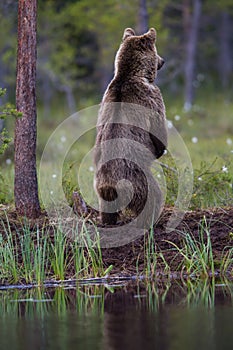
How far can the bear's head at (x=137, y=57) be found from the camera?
7789 millimetres

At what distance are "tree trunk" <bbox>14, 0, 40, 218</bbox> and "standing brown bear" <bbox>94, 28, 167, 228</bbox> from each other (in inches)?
34.0

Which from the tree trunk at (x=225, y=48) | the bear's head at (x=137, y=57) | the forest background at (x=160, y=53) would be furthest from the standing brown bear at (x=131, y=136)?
the tree trunk at (x=225, y=48)

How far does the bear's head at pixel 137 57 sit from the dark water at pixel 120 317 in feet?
7.31

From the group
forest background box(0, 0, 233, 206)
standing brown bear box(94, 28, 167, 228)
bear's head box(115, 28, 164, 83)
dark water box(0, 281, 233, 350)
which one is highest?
forest background box(0, 0, 233, 206)

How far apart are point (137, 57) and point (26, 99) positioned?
1.33 metres

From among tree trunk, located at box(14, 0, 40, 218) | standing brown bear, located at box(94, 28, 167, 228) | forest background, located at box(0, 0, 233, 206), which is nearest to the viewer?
standing brown bear, located at box(94, 28, 167, 228)

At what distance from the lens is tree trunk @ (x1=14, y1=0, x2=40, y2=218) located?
8102 mm

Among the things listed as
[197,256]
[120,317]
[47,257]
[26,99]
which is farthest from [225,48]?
[120,317]

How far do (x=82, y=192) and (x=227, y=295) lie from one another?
118 inches

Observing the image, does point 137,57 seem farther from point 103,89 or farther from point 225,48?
point 225,48

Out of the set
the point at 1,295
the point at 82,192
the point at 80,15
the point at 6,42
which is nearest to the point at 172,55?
the point at 80,15

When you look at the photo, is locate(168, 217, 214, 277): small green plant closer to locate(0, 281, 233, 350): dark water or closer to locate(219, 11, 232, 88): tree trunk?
locate(0, 281, 233, 350): dark water

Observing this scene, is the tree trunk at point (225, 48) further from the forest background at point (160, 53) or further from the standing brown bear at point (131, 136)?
the standing brown bear at point (131, 136)

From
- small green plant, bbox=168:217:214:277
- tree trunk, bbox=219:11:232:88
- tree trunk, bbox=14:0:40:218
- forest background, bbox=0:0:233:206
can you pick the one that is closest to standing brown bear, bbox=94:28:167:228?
small green plant, bbox=168:217:214:277
